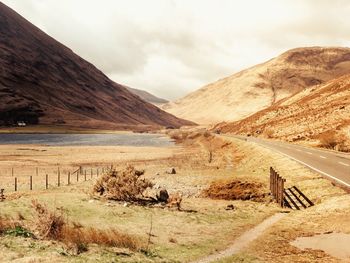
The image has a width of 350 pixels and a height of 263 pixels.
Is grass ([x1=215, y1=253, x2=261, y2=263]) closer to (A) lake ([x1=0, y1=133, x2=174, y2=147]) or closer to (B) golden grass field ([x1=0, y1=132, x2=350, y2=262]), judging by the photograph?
(B) golden grass field ([x1=0, y1=132, x2=350, y2=262])

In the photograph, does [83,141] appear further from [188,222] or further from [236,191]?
[188,222]

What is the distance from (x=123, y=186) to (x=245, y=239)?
10.7m

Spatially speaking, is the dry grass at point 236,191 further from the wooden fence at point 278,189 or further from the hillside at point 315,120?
the hillside at point 315,120

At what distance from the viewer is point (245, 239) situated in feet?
62.6

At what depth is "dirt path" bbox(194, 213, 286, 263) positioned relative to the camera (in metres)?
16.2

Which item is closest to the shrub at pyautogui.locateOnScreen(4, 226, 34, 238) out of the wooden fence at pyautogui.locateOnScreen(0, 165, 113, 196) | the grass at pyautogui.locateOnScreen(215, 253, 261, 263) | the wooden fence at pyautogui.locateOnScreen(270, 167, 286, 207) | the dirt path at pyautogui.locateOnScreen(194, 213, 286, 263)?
the dirt path at pyautogui.locateOnScreen(194, 213, 286, 263)

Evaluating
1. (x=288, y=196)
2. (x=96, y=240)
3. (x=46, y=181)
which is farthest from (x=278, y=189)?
(x=46, y=181)

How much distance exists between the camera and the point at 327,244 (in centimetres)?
1738

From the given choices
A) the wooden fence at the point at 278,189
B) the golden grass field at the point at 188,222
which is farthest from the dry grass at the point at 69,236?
the wooden fence at the point at 278,189

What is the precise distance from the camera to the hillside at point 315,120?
64000mm

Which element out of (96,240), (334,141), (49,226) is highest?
(334,141)

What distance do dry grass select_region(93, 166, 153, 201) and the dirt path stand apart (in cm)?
866

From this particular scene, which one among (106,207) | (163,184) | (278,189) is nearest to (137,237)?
(106,207)

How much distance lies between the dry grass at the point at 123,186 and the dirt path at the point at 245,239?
8661mm
